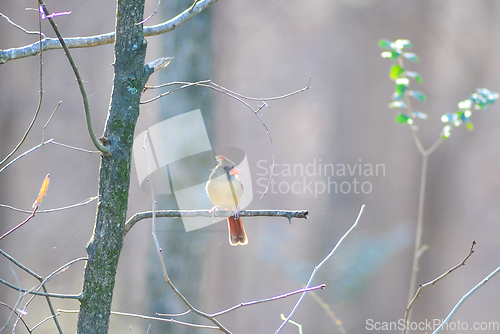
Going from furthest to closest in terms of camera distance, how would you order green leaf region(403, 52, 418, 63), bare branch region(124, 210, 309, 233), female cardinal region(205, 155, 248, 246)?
female cardinal region(205, 155, 248, 246) → green leaf region(403, 52, 418, 63) → bare branch region(124, 210, 309, 233)

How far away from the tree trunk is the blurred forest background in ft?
15.4

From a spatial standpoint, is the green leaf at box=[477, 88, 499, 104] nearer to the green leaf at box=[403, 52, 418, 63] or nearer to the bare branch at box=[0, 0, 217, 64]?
the green leaf at box=[403, 52, 418, 63]

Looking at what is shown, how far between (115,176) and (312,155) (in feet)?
21.7

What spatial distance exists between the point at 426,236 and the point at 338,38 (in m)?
3.79

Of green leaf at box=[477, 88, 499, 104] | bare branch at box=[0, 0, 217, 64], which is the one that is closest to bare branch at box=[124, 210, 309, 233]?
bare branch at box=[0, 0, 217, 64]

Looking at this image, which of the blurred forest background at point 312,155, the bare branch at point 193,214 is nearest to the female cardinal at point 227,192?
the bare branch at point 193,214

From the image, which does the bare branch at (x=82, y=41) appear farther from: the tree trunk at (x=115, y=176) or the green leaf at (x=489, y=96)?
the green leaf at (x=489, y=96)

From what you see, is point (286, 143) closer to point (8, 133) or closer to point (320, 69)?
point (320, 69)

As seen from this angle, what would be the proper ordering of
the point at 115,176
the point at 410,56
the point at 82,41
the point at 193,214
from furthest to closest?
the point at 410,56
the point at 193,214
the point at 82,41
the point at 115,176

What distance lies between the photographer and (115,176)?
1396 millimetres

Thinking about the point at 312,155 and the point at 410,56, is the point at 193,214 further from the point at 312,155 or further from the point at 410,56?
the point at 312,155

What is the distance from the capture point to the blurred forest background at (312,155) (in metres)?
6.57

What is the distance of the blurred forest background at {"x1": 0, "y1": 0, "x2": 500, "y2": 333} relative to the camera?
6.57 meters

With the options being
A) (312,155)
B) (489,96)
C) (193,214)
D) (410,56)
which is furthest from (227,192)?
(312,155)
